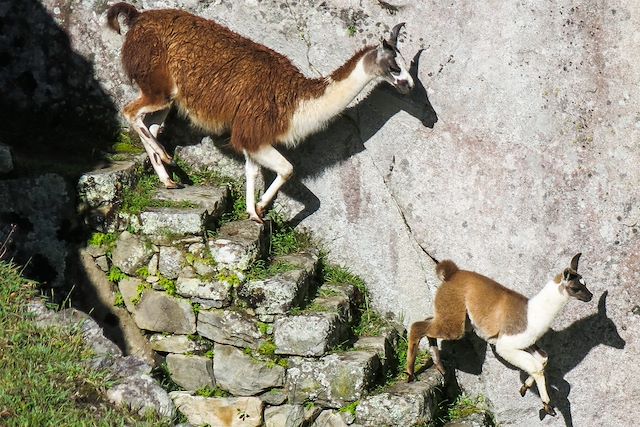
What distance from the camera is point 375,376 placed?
7.98 metres

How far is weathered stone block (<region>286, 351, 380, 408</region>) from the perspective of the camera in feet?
25.5

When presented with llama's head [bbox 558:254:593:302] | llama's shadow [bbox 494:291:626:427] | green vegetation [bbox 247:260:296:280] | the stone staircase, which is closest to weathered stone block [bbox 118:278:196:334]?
the stone staircase

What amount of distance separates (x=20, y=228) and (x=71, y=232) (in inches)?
15.1

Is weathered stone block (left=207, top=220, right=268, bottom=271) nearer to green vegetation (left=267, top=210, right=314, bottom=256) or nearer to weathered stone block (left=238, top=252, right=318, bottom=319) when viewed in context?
weathered stone block (left=238, top=252, right=318, bottom=319)

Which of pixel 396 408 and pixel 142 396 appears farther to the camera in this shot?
pixel 396 408

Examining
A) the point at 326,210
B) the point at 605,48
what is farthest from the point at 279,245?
the point at 605,48

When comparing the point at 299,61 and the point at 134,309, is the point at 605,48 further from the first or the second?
the point at 134,309

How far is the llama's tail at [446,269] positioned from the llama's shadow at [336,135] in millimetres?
1116

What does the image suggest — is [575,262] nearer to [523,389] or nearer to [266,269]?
[523,389]

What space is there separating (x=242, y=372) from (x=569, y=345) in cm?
249

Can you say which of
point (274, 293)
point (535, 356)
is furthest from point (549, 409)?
point (274, 293)

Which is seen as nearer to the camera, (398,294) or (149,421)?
(149,421)

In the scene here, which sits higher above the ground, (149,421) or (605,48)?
(605,48)

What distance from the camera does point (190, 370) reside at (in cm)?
813
